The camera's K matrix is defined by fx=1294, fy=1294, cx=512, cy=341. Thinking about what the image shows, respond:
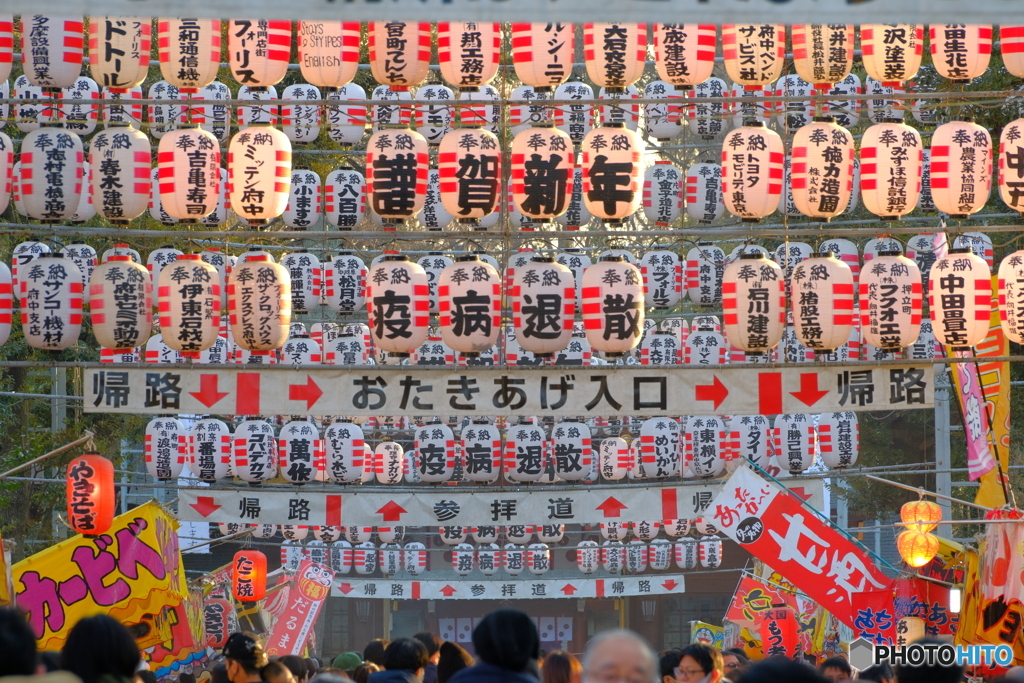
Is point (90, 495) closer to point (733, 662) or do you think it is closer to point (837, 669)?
point (733, 662)

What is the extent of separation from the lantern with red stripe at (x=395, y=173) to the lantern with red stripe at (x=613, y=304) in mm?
1911

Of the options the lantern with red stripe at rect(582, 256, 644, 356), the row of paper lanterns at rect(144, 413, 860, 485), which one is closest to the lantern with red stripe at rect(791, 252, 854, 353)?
the lantern with red stripe at rect(582, 256, 644, 356)

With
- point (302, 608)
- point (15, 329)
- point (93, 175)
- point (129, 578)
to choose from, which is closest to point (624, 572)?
point (302, 608)

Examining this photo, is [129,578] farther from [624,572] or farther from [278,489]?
[624,572]

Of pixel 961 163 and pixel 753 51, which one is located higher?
pixel 753 51

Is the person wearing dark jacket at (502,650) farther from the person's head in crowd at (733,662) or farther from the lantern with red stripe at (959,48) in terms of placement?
the lantern with red stripe at (959,48)

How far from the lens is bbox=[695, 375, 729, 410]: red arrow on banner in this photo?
12.6 metres

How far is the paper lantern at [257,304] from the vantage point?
41.9 ft

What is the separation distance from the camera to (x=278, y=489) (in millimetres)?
19969

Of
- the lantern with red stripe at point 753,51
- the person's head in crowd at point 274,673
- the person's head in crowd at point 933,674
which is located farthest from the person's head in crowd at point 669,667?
the lantern with red stripe at point 753,51

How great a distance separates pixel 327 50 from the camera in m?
12.1

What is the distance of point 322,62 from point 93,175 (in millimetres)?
2436

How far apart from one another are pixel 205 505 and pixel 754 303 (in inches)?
410

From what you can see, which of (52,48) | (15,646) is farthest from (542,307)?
(15,646)
